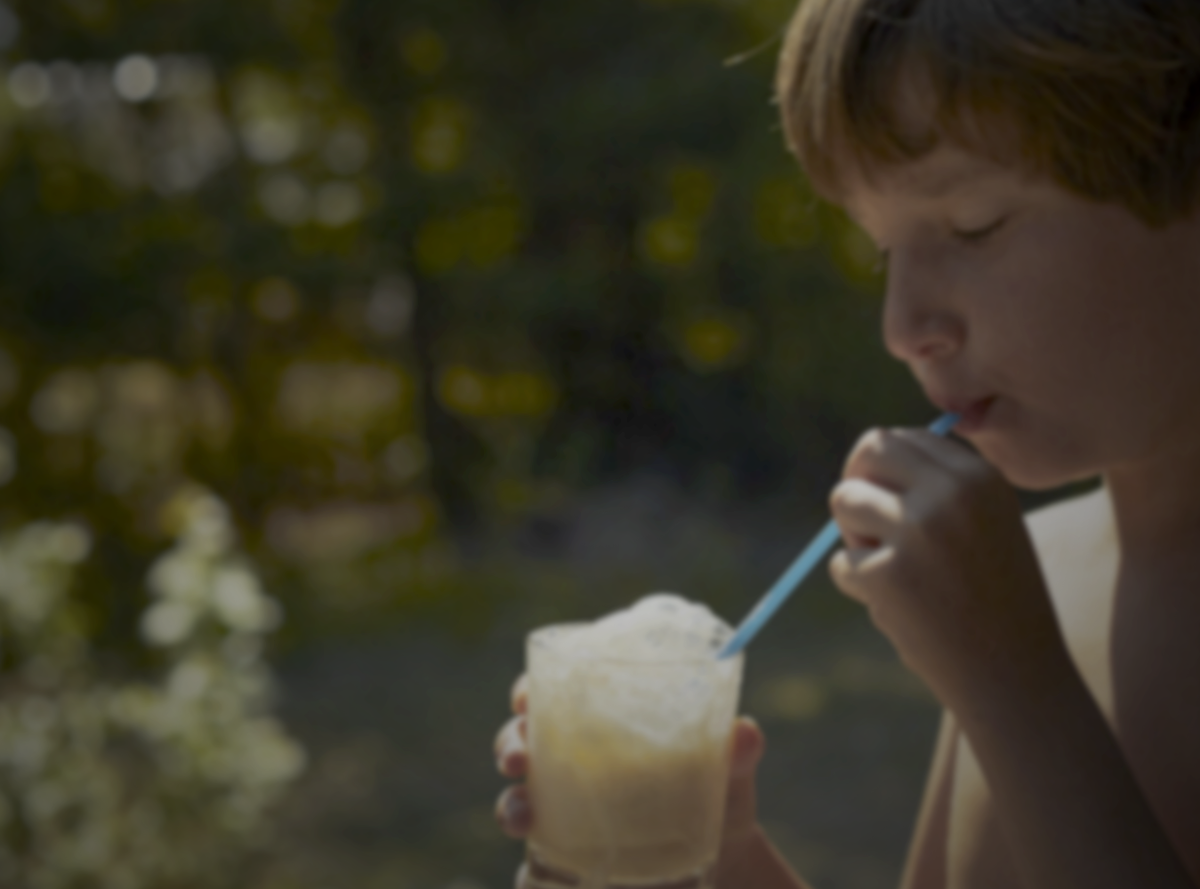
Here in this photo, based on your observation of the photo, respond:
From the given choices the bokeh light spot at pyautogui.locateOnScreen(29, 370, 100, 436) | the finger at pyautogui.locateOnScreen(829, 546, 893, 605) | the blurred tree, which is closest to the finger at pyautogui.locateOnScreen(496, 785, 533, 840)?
the finger at pyautogui.locateOnScreen(829, 546, 893, 605)

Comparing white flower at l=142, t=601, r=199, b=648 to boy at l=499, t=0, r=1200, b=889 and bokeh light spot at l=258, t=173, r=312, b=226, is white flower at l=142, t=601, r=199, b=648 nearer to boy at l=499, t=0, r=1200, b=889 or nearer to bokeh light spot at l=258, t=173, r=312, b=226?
boy at l=499, t=0, r=1200, b=889

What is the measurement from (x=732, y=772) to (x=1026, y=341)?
A: 359mm

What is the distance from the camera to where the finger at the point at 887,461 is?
761 millimetres

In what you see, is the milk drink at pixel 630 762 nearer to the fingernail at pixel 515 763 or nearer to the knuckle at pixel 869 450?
the fingernail at pixel 515 763

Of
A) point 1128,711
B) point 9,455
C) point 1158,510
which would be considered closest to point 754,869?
point 1128,711

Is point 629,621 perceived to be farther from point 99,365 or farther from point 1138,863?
point 99,365

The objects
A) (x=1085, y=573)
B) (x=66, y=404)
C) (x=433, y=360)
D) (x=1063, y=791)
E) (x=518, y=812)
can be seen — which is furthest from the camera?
(x=433, y=360)

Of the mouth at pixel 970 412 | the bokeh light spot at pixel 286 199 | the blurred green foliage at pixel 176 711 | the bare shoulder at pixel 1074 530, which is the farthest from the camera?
the bokeh light spot at pixel 286 199

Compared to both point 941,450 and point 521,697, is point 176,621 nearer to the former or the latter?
point 521,697

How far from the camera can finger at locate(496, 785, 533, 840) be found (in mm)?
825

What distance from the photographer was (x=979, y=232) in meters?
0.76

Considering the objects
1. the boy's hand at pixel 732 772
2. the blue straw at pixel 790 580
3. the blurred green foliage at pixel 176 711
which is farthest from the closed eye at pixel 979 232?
the blurred green foliage at pixel 176 711

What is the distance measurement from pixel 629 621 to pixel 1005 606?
237 mm

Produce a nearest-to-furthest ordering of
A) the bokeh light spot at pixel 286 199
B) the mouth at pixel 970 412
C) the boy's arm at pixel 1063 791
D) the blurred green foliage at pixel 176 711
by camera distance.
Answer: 1. the boy's arm at pixel 1063 791
2. the mouth at pixel 970 412
3. the blurred green foliage at pixel 176 711
4. the bokeh light spot at pixel 286 199
